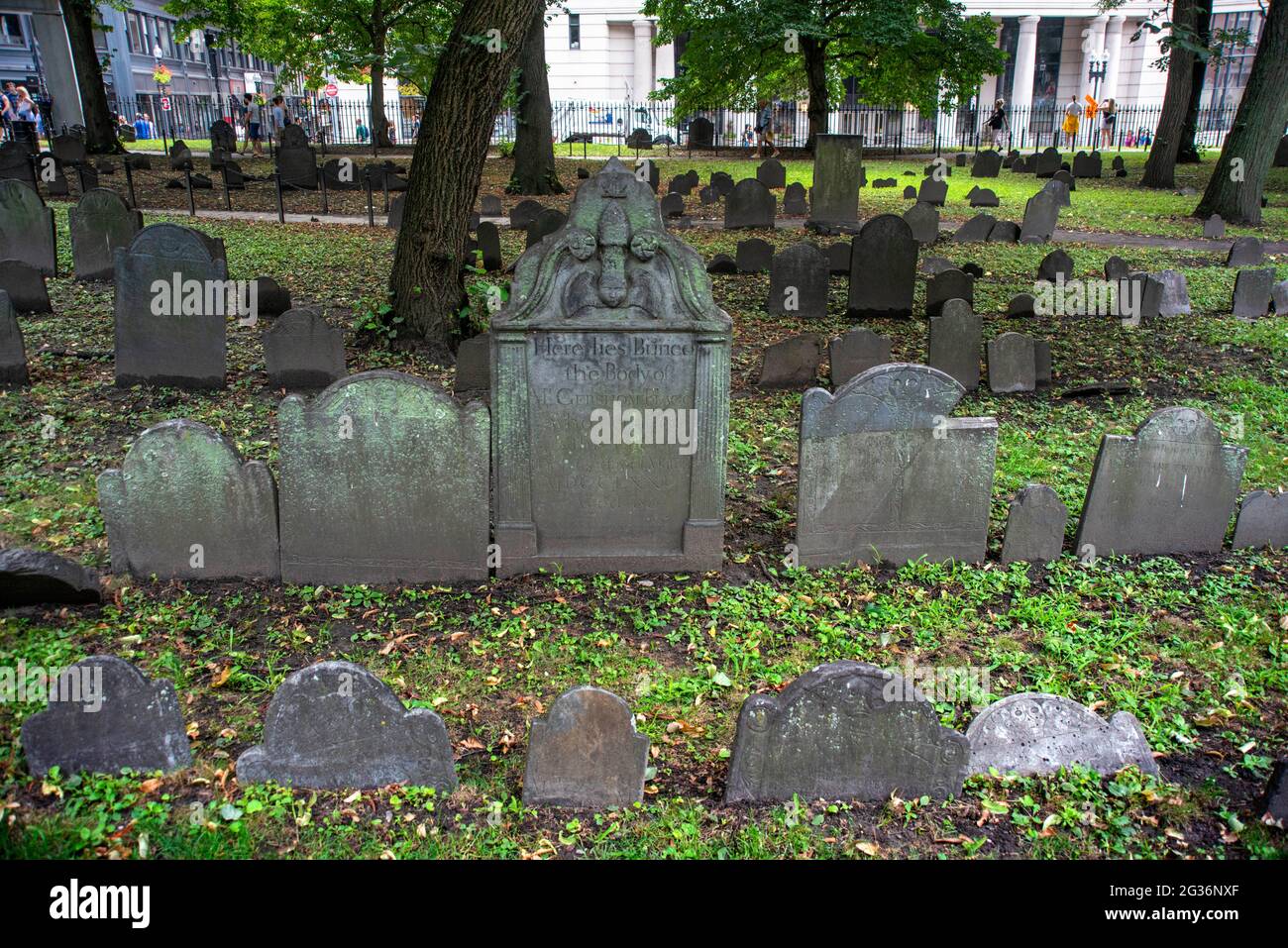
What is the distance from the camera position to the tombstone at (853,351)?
862 cm

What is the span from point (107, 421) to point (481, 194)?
14.1 metres

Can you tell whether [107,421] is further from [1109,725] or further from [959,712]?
[1109,725]

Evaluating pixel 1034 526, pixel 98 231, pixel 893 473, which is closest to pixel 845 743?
pixel 893 473

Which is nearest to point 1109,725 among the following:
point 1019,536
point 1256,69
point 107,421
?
point 1019,536

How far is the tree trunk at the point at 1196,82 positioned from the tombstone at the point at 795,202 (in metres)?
8.62

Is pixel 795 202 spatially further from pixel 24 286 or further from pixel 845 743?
pixel 845 743

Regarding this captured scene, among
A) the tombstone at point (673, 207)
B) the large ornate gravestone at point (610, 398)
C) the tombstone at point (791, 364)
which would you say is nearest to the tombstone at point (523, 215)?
the tombstone at point (673, 207)

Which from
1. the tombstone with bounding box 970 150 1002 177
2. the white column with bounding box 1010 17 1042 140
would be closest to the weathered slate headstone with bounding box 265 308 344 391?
the tombstone with bounding box 970 150 1002 177

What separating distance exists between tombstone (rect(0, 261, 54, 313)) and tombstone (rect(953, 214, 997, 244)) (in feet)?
42.4

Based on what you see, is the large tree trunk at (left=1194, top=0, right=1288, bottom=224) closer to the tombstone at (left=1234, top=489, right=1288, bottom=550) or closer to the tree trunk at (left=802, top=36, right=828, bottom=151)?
the tree trunk at (left=802, top=36, right=828, bottom=151)

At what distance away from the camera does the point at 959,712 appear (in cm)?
440

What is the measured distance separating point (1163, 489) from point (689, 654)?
309 cm

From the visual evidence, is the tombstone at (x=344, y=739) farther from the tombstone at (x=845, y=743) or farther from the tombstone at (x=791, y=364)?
the tombstone at (x=791, y=364)

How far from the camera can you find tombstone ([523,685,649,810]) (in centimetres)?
357
